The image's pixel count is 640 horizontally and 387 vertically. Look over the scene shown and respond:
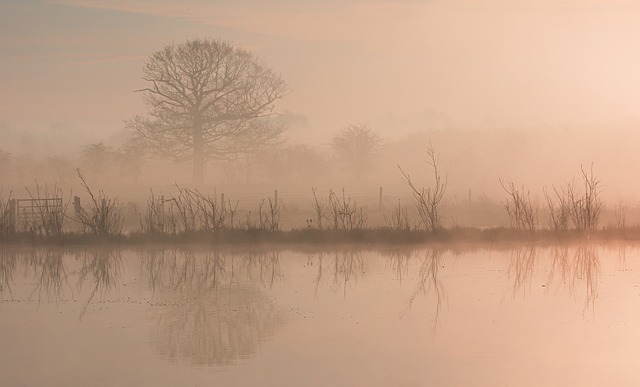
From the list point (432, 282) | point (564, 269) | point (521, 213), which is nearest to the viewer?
point (432, 282)

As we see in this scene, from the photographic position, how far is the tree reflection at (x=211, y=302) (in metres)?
11.4

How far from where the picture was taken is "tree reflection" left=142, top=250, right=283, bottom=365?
11.4 m

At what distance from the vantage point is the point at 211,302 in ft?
48.4

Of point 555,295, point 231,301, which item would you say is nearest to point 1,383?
point 231,301

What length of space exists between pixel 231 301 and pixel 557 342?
16.9ft

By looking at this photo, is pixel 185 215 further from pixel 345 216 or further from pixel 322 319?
pixel 322 319

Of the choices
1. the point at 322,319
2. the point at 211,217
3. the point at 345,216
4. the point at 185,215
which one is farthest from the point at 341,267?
the point at 185,215

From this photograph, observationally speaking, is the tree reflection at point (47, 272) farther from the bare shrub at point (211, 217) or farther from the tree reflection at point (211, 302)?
the bare shrub at point (211, 217)

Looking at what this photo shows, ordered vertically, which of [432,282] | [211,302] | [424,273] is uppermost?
[424,273]

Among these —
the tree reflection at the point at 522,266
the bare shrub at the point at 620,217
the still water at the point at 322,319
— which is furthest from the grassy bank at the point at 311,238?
the still water at the point at 322,319

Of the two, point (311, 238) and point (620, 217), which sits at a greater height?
point (620, 217)

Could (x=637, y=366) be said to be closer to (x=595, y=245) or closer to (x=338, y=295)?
(x=338, y=295)

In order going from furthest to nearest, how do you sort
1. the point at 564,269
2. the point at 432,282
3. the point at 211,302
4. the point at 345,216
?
the point at 345,216 < the point at 564,269 < the point at 432,282 < the point at 211,302

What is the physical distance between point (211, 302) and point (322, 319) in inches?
88.0
